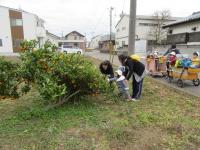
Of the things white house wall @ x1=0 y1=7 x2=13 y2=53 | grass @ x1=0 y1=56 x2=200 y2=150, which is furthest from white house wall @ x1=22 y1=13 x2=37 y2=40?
grass @ x1=0 y1=56 x2=200 y2=150

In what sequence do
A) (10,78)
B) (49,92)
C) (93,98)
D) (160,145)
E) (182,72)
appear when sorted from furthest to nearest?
(182,72) → (93,98) → (10,78) → (49,92) → (160,145)

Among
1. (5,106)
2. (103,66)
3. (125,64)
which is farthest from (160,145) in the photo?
(5,106)

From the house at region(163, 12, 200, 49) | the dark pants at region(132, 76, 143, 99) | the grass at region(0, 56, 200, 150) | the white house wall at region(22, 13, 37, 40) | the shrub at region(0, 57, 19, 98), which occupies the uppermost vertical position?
the white house wall at region(22, 13, 37, 40)

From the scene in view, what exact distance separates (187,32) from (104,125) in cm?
1650

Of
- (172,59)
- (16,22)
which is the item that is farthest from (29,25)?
(172,59)

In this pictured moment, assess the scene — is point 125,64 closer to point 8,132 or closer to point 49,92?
point 49,92

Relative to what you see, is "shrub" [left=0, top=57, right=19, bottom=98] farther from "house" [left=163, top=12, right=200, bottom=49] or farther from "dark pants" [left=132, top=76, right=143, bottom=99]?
"house" [left=163, top=12, right=200, bottom=49]

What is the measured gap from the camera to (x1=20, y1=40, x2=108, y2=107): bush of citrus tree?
4.35 m

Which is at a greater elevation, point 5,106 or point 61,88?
point 61,88

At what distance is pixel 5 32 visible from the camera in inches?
1266

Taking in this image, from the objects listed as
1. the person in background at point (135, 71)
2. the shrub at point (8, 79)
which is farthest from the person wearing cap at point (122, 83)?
the shrub at point (8, 79)

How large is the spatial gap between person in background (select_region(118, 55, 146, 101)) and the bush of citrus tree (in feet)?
2.42

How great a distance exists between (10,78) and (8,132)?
120 cm

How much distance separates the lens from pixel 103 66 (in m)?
5.85
